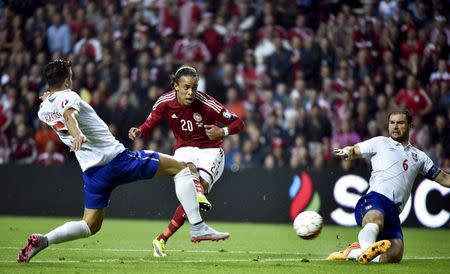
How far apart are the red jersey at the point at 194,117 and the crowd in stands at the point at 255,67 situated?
564cm

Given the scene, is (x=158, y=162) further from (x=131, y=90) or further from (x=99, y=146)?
(x=131, y=90)

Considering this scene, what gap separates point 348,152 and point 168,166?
1681 millimetres

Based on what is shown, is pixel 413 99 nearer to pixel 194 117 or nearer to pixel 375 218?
pixel 194 117

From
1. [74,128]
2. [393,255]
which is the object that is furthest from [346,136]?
[74,128]

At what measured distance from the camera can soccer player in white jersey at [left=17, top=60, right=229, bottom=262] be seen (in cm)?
857

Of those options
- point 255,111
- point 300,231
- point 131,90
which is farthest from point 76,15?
point 300,231

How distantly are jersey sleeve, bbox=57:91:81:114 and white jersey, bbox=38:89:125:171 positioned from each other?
0.10 feet

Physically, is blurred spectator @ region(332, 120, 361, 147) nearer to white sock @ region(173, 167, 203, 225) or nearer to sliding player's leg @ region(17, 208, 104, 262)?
white sock @ region(173, 167, 203, 225)

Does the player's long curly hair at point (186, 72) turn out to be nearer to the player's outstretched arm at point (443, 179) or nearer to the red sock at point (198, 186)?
the red sock at point (198, 186)

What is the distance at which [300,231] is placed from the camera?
977 cm

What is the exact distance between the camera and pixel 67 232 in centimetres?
870

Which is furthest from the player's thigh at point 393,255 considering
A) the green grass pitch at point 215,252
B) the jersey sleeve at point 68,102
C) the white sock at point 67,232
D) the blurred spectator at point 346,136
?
the blurred spectator at point 346,136

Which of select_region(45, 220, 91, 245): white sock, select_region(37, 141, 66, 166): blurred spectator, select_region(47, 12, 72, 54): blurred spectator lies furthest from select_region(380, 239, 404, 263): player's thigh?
select_region(47, 12, 72, 54): blurred spectator

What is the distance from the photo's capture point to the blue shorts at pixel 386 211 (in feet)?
30.1
